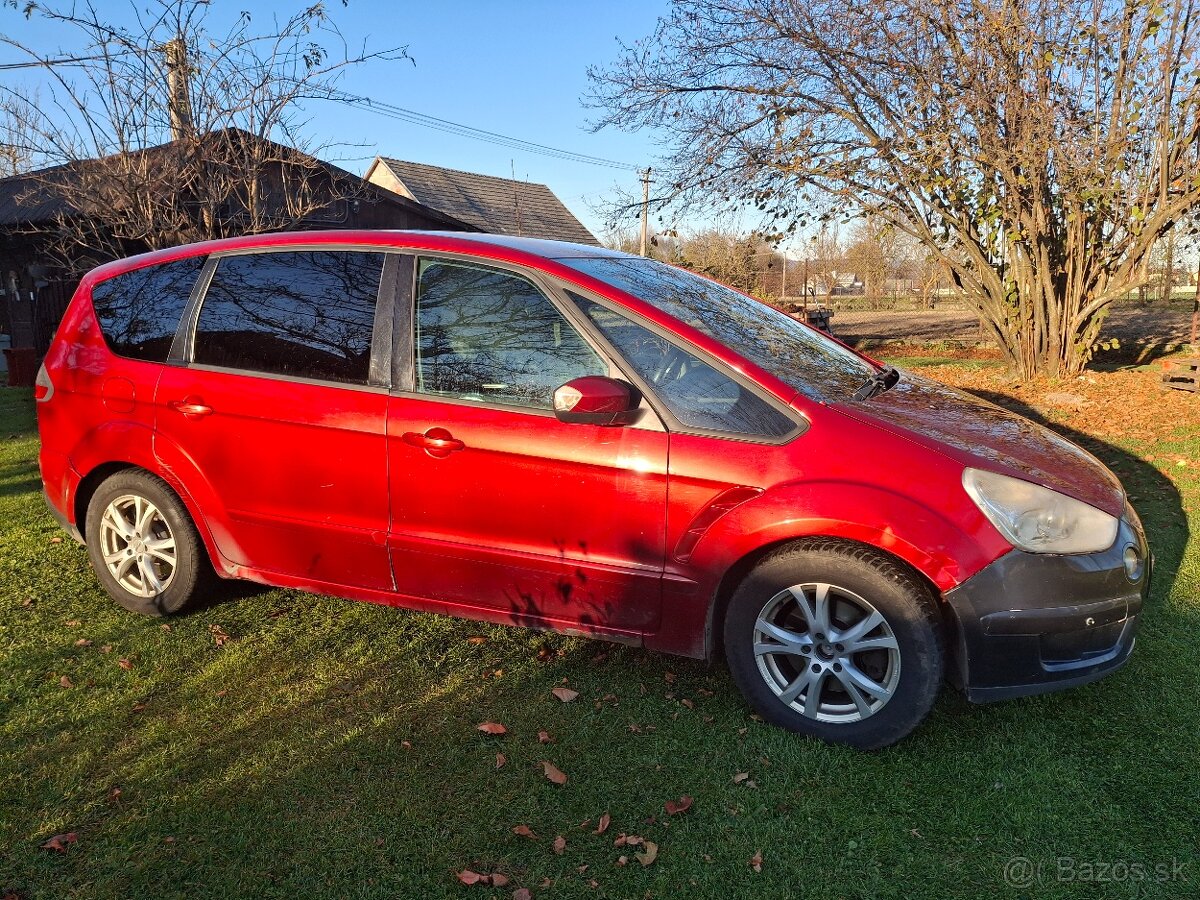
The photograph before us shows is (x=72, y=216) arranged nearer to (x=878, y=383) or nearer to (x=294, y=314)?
(x=294, y=314)

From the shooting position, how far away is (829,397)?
10.7 ft

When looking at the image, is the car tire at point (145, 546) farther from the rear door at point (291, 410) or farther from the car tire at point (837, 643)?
the car tire at point (837, 643)

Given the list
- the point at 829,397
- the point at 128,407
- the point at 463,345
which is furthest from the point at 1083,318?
the point at 128,407

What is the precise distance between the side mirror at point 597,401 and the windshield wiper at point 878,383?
90 cm

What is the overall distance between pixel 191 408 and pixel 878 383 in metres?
2.94

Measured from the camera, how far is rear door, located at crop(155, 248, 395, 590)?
3.55 m

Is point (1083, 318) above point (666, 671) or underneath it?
above

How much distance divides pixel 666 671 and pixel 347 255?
2202mm

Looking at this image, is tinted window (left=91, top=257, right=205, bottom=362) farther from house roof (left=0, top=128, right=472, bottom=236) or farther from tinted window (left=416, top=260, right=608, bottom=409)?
house roof (left=0, top=128, right=472, bottom=236)

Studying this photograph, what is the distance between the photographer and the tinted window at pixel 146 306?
400 cm

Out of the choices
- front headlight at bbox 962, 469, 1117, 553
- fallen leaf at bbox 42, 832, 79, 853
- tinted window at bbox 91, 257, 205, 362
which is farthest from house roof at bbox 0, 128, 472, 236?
front headlight at bbox 962, 469, 1117, 553

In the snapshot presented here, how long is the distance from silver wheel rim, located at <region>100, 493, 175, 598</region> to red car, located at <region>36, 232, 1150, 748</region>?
1cm

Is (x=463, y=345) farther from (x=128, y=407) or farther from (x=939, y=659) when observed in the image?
(x=939, y=659)

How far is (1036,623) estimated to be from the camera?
2855 mm
